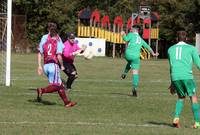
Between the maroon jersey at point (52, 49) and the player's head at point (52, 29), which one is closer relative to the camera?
the player's head at point (52, 29)

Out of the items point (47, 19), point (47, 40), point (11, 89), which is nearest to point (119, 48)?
point (47, 19)

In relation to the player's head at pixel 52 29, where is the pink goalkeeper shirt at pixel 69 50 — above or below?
below

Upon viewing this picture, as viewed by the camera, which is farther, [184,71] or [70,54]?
[70,54]

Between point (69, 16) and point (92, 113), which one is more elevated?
point (69, 16)

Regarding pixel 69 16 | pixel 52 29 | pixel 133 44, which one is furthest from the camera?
pixel 69 16

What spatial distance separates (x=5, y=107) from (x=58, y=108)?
1.19 meters

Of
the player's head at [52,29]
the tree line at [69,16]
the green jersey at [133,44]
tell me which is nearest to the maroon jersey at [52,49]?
the player's head at [52,29]

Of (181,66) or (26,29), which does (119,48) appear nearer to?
(26,29)

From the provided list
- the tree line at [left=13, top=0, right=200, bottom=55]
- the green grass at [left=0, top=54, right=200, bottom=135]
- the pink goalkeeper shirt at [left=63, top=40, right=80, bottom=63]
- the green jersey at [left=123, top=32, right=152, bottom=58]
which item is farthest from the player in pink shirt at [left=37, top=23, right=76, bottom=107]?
the tree line at [left=13, top=0, right=200, bottom=55]

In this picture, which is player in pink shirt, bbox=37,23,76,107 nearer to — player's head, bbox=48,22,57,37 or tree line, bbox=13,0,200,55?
player's head, bbox=48,22,57,37

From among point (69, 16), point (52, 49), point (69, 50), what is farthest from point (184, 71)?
point (69, 16)

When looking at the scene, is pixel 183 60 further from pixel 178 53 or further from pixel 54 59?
pixel 54 59

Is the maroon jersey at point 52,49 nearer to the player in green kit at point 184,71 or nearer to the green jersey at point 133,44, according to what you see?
the player in green kit at point 184,71

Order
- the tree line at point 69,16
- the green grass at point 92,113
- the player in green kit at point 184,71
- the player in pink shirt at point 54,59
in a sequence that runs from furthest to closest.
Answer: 1. the tree line at point 69,16
2. the player in pink shirt at point 54,59
3. the player in green kit at point 184,71
4. the green grass at point 92,113
